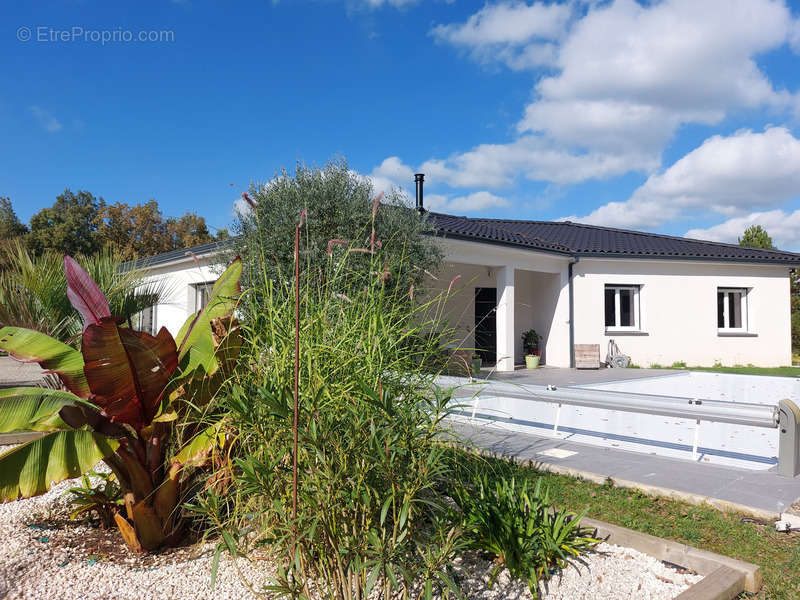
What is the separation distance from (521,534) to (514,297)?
1390 cm

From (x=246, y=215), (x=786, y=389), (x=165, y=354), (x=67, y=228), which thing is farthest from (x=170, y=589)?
(x=67, y=228)

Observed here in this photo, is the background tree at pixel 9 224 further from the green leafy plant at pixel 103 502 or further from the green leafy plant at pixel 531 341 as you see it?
the green leafy plant at pixel 103 502

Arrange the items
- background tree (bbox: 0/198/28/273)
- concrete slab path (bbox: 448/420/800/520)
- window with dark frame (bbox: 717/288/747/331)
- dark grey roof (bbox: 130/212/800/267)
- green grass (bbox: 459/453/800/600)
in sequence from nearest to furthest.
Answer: green grass (bbox: 459/453/800/600) < concrete slab path (bbox: 448/420/800/520) < dark grey roof (bbox: 130/212/800/267) < window with dark frame (bbox: 717/288/747/331) < background tree (bbox: 0/198/28/273)

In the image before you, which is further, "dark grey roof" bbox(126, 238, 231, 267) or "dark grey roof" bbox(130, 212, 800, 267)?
"dark grey roof" bbox(130, 212, 800, 267)

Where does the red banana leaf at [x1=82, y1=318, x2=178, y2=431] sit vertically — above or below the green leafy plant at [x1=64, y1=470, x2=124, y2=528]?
above

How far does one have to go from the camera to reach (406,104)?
691 inches

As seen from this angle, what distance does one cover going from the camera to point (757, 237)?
25.2 meters

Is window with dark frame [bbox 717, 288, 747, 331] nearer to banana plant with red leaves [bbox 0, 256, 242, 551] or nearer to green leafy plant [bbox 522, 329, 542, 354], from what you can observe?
green leafy plant [bbox 522, 329, 542, 354]

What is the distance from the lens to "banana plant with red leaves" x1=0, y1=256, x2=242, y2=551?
267cm

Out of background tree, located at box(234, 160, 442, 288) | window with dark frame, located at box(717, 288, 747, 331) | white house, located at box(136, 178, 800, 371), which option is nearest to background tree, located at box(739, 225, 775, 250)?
white house, located at box(136, 178, 800, 371)

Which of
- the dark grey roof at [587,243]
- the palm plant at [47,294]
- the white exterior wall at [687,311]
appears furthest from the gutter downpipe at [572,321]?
the palm plant at [47,294]

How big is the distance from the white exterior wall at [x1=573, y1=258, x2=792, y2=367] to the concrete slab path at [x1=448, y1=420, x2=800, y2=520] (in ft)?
37.5

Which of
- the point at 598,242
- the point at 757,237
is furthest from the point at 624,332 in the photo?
the point at 757,237

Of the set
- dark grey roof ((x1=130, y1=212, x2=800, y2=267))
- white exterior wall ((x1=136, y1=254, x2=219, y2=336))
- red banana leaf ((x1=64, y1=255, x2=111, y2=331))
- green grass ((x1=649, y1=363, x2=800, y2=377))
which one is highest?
dark grey roof ((x1=130, y1=212, x2=800, y2=267))
